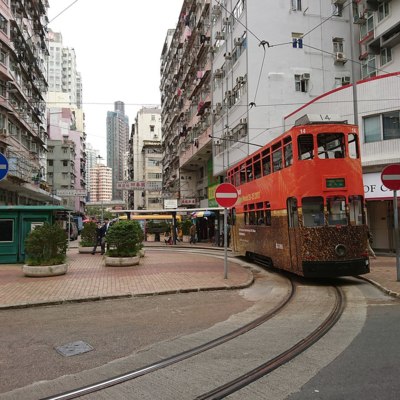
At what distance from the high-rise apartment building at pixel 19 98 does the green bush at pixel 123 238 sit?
53.3 ft

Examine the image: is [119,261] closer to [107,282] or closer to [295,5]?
[107,282]

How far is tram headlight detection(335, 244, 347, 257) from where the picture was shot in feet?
34.5

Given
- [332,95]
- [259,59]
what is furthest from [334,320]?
[259,59]

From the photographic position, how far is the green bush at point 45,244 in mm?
12109

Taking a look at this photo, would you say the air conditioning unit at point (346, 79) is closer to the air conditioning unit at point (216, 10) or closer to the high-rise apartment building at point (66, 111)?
the air conditioning unit at point (216, 10)

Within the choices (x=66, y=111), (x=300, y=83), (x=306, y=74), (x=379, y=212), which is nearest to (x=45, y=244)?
(x=379, y=212)

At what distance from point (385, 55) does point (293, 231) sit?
19668mm

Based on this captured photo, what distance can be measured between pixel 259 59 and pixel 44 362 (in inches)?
996

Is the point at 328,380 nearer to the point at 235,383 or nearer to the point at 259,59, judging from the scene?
the point at 235,383

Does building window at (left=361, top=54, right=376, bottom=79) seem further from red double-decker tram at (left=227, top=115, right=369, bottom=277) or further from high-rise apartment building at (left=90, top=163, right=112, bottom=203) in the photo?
high-rise apartment building at (left=90, top=163, right=112, bottom=203)

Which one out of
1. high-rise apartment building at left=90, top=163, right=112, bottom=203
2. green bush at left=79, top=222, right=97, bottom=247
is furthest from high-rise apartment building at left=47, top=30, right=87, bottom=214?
green bush at left=79, top=222, right=97, bottom=247

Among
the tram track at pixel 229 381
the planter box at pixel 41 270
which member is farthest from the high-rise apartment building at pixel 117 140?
the tram track at pixel 229 381

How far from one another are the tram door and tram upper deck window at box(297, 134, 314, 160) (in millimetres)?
1156

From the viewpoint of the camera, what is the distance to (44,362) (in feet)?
16.9
